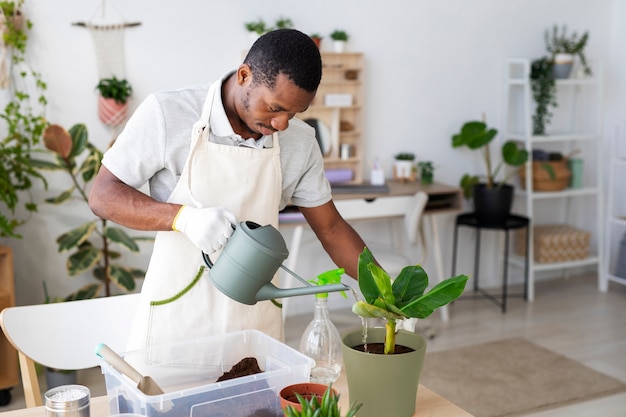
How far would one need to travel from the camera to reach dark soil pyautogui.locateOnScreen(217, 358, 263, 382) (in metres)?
1.39

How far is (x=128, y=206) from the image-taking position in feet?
5.38

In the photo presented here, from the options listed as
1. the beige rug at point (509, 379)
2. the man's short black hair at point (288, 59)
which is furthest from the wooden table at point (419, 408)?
the beige rug at point (509, 379)

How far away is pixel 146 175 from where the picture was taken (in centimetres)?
170

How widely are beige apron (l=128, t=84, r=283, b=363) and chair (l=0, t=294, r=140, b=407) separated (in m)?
0.13

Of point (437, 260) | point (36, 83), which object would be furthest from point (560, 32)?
point (36, 83)

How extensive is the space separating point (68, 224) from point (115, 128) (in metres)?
0.53

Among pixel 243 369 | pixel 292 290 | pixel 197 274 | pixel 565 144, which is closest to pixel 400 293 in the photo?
pixel 292 290

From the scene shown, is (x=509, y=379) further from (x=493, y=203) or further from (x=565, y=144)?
(x=565, y=144)

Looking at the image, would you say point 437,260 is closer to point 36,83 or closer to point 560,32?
point 560,32

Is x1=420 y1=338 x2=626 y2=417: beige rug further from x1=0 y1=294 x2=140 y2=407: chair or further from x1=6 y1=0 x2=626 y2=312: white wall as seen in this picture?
x1=0 y1=294 x2=140 y2=407: chair

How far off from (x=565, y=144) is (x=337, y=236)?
12.8ft

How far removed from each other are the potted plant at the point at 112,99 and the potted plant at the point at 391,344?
2.68 metres

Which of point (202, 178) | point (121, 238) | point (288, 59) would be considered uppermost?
point (288, 59)

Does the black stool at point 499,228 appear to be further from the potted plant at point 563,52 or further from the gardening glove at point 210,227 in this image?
the gardening glove at point 210,227
